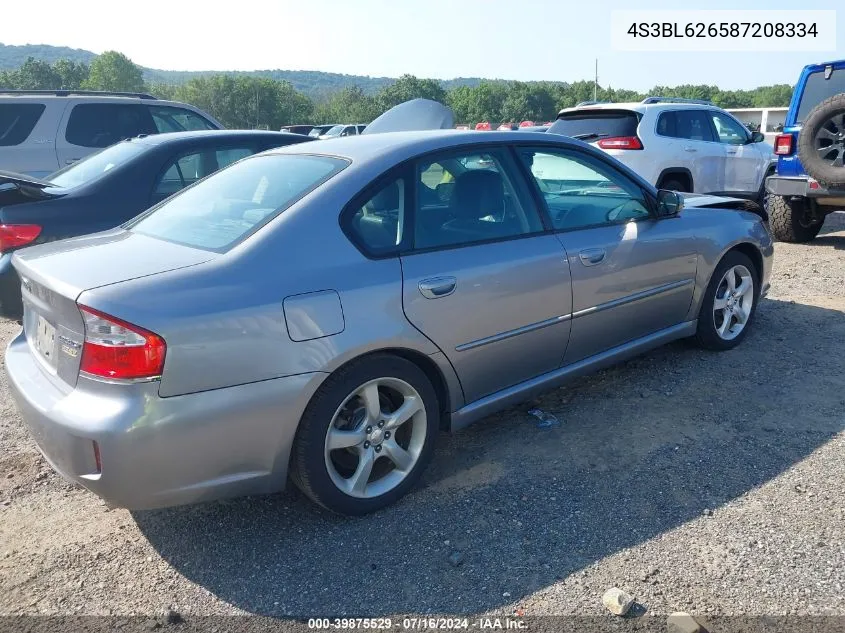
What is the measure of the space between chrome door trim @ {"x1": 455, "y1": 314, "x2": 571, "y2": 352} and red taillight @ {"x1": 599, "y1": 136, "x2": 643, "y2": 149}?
574 centimetres

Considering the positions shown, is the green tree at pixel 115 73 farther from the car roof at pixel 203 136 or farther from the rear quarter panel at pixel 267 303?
the rear quarter panel at pixel 267 303

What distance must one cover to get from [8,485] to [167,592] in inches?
50.1

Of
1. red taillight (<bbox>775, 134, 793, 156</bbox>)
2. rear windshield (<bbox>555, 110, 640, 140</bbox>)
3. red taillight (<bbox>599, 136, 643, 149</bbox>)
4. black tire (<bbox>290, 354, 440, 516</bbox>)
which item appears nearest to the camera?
black tire (<bbox>290, 354, 440, 516</bbox>)

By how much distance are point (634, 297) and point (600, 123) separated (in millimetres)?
5585

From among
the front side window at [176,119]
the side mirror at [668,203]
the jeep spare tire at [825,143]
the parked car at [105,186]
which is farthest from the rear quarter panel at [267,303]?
the front side window at [176,119]

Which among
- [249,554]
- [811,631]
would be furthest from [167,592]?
[811,631]

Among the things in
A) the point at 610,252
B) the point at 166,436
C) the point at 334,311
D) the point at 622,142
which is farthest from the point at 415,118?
the point at 166,436

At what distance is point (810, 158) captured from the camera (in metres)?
7.01

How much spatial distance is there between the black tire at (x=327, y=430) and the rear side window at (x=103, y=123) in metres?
6.84

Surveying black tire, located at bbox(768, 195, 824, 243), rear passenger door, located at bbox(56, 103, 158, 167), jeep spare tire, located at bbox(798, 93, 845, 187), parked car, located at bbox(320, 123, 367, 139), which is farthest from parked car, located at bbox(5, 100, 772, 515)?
parked car, located at bbox(320, 123, 367, 139)

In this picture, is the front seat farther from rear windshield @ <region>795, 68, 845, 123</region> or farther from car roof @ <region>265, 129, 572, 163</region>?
rear windshield @ <region>795, 68, 845, 123</region>

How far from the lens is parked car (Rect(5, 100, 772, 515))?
7.66ft

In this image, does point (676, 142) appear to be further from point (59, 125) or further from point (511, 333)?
point (59, 125)

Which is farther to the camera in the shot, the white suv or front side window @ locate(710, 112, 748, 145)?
front side window @ locate(710, 112, 748, 145)
